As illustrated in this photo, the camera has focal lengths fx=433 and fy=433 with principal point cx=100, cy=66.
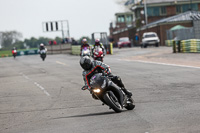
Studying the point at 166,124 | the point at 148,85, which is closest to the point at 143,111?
the point at 166,124

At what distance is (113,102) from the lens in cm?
873

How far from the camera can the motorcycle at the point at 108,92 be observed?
857 centimetres

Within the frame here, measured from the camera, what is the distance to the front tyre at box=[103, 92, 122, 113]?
8.61 meters

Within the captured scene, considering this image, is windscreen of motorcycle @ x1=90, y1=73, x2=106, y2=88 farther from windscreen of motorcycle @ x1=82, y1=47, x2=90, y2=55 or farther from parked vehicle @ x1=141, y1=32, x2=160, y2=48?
parked vehicle @ x1=141, y1=32, x2=160, y2=48

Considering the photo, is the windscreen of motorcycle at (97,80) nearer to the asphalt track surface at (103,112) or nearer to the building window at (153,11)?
the asphalt track surface at (103,112)

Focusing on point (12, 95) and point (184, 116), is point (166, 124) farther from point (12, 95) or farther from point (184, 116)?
point (12, 95)

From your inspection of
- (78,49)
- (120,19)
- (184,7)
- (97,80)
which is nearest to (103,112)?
(97,80)

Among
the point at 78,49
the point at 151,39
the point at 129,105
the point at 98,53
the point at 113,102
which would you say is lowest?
the point at 78,49

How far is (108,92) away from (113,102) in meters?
0.23

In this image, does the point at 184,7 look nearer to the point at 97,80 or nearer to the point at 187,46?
the point at 187,46

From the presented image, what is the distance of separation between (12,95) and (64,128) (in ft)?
24.1

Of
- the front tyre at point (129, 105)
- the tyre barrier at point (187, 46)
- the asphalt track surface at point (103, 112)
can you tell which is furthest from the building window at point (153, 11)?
the front tyre at point (129, 105)

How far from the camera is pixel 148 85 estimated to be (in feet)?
45.8

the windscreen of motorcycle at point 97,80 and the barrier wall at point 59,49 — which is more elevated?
the windscreen of motorcycle at point 97,80
